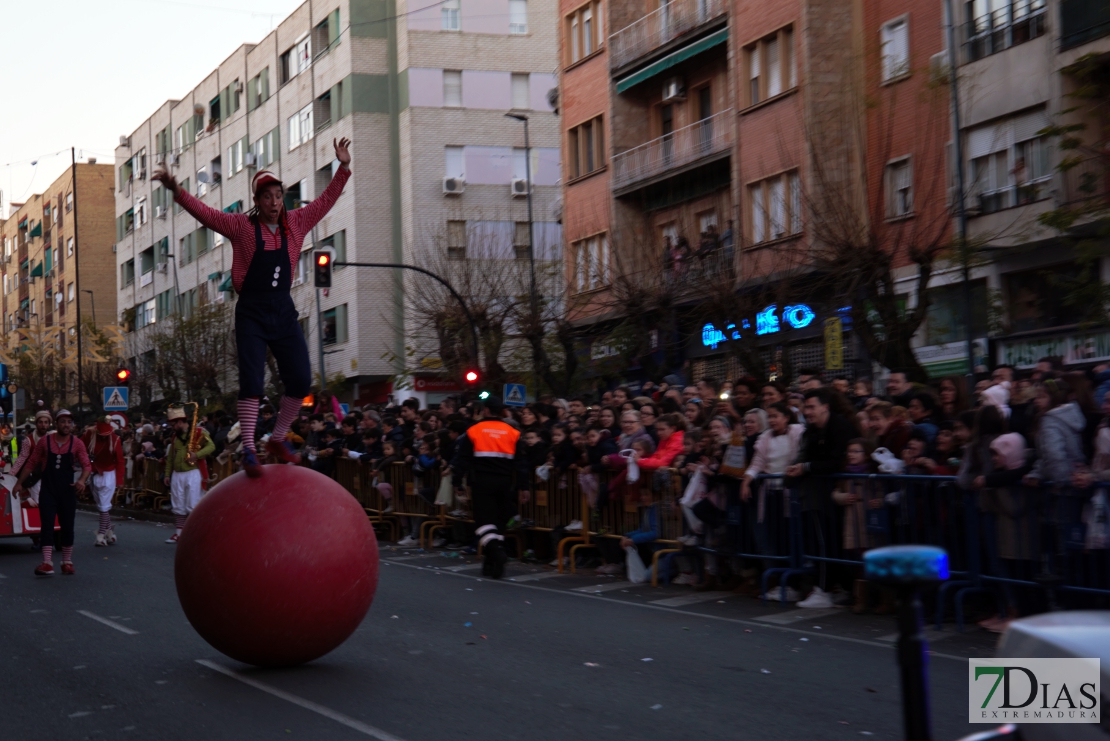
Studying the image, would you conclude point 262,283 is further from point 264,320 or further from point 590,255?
point 590,255

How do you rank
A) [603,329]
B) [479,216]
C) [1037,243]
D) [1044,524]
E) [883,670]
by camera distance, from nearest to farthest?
1. [883,670]
2. [1044,524]
3. [1037,243]
4. [603,329]
5. [479,216]

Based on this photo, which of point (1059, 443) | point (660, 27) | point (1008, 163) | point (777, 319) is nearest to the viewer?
point (1059, 443)

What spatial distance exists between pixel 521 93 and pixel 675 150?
19.2 metres

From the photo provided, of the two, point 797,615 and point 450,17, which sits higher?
point 450,17

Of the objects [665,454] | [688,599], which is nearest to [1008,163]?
[665,454]

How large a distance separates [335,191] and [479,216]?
4028 cm

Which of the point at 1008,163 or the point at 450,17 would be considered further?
the point at 450,17

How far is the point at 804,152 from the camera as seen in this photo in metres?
27.7

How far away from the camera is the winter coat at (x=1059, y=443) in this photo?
10156mm

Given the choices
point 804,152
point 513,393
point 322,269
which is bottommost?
point 513,393

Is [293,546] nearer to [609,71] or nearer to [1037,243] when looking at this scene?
[1037,243]

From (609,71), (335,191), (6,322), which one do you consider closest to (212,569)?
(335,191)

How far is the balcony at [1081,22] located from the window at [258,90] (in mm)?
41849

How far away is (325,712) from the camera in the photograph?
744 centimetres
